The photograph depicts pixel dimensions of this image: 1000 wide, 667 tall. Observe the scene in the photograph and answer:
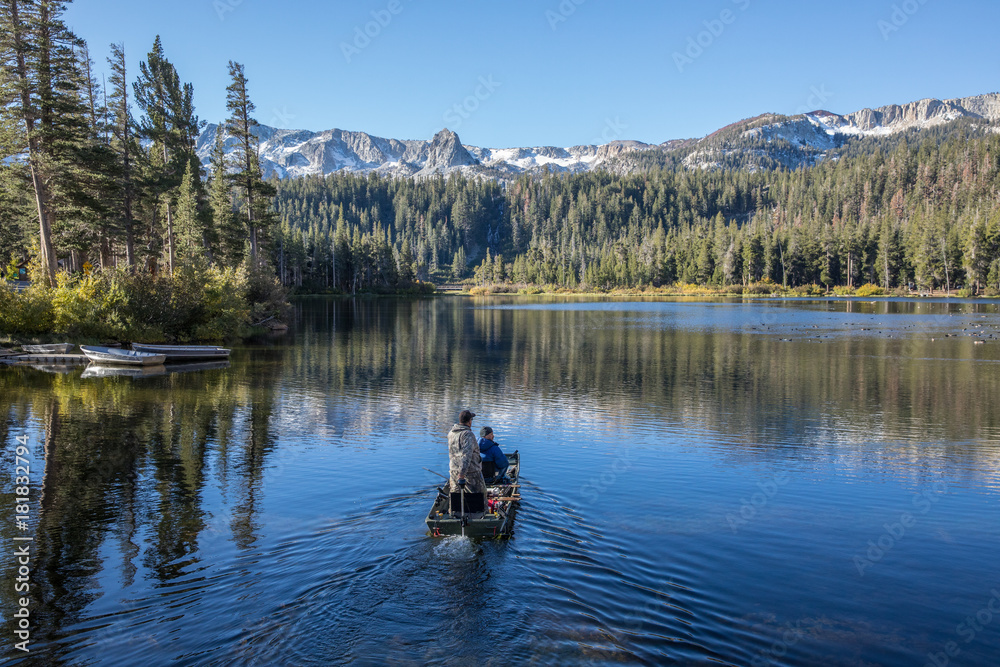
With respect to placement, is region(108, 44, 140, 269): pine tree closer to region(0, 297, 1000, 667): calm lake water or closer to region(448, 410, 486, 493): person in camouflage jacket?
region(0, 297, 1000, 667): calm lake water

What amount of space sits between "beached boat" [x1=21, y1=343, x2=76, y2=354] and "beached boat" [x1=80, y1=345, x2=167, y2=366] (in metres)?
2.40

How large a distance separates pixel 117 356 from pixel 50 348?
595cm

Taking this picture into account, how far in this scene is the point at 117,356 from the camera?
38.9 m

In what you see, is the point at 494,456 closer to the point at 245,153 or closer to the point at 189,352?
the point at 189,352

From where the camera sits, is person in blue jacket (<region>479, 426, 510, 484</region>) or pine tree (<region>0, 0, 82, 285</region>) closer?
person in blue jacket (<region>479, 426, 510, 484</region>)

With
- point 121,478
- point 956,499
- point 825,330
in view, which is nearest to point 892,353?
point 825,330

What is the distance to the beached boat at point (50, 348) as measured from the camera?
4062 centimetres

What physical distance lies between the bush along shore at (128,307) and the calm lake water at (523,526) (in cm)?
1011

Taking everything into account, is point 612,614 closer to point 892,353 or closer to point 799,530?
point 799,530

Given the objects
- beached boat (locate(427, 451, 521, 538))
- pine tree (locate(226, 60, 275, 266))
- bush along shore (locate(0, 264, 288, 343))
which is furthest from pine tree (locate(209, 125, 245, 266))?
beached boat (locate(427, 451, 521, 538))

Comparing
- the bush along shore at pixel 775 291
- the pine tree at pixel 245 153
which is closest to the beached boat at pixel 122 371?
the pine tree at pixel 245 153

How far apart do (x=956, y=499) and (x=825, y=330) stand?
55558 mm

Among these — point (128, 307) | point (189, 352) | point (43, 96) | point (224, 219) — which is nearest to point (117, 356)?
point (189, 352)

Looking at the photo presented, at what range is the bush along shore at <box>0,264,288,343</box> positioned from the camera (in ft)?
138
